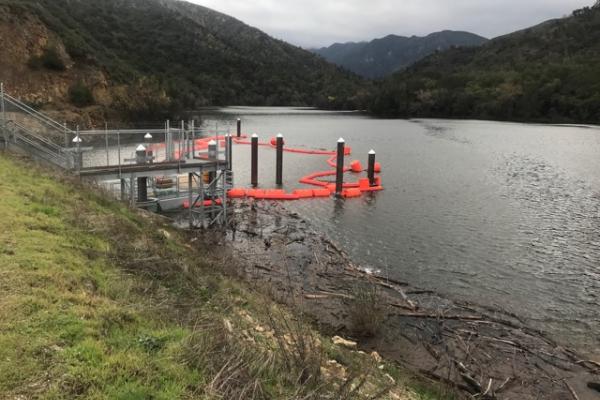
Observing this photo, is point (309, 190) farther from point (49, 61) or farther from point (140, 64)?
point (140, 64)

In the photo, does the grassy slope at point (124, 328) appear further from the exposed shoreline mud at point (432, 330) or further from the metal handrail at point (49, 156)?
the metal handrail at point (49, 156)

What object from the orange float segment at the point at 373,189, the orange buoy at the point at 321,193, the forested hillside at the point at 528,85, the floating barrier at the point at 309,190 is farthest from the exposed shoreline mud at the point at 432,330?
the forested hillside at the point at 528,85

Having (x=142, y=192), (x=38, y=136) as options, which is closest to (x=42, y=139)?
(x=38, y=136)

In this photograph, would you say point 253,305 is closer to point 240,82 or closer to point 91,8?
point 91,8

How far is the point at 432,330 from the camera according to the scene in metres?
10.7

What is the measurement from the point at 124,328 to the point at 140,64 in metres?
111

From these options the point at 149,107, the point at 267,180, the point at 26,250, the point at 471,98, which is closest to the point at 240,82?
the point at 471,98

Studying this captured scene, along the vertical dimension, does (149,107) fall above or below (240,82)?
below

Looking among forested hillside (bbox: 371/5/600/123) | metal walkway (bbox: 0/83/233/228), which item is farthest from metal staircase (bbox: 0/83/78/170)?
forested hillside (bbox: 371/5/600/123)

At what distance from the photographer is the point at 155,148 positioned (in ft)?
63.1

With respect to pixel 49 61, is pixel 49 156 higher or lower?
lower

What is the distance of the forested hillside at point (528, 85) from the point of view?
288ft

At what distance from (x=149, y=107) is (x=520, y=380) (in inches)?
2462

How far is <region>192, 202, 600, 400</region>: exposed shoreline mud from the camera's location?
881 centimetres
